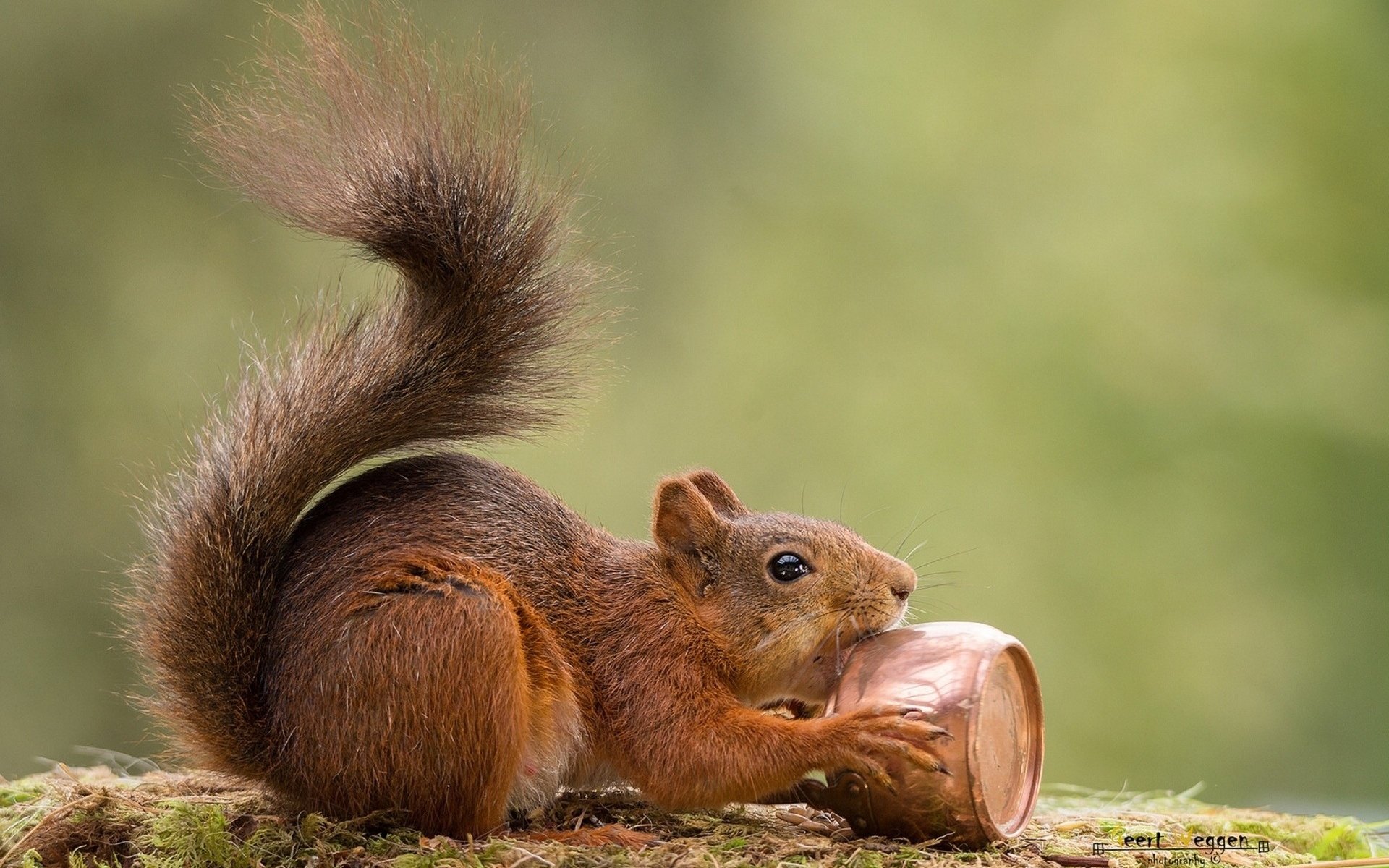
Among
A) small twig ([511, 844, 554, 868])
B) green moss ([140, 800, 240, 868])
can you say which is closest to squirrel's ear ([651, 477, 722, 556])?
small twig ([511, 844, 554, 868])

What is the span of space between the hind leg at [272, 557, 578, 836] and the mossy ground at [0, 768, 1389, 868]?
7cm

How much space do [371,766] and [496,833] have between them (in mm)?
271

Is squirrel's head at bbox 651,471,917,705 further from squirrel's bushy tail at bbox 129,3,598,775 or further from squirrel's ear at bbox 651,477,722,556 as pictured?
squirrel's bushy tail at bbox 129,3,598,775

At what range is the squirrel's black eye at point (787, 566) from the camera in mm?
2488

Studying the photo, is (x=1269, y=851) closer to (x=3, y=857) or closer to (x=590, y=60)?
(x=3, y=857)

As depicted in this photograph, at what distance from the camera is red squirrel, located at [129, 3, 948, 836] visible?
216 centimetres

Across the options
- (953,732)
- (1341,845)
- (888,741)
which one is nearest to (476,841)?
(888,741)

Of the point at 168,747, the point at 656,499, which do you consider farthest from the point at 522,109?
the point at 168,747

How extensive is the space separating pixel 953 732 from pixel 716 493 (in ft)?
2.75

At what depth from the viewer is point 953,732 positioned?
215cm

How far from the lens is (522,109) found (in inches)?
98.7

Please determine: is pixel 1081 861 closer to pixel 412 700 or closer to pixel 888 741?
pixel 888 741

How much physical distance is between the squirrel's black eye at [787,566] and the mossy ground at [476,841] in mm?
494

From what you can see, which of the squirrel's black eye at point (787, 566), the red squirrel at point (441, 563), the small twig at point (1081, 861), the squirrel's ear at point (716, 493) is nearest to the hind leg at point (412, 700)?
the red squirrel at point (441, 563)
